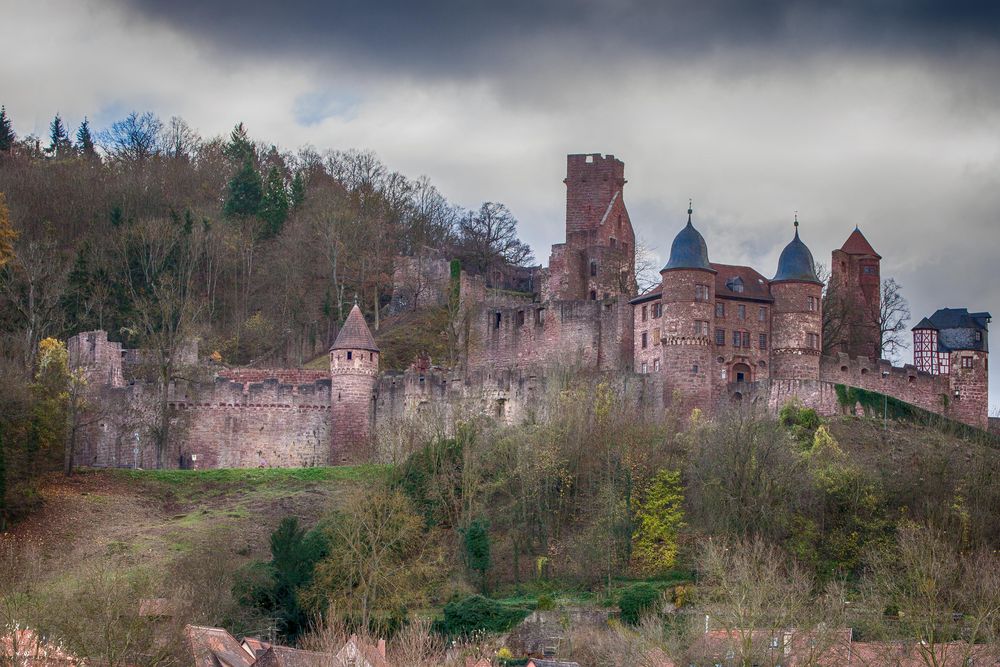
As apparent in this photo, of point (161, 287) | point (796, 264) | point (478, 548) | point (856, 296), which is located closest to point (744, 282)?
point (796, 264)

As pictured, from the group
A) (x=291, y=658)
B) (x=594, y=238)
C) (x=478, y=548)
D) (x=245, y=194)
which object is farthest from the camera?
(x=245, y=194)

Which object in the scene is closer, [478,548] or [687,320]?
[478,548]

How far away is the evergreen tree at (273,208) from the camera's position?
79.8m

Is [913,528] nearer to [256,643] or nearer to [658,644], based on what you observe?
[658,644]

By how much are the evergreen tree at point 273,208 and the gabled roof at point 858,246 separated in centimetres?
2417

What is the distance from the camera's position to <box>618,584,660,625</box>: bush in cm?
4922

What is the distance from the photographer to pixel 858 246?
71.9 m

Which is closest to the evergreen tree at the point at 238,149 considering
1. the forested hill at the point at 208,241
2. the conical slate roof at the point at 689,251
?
the forested hill at the point at 208,241

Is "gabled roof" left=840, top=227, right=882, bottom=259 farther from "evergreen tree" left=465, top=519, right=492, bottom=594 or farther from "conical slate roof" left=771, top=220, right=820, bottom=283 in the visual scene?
"evergreen tree" left=465, top=519, right=492, bottom=594

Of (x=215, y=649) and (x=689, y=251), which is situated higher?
(x=689, y=251)

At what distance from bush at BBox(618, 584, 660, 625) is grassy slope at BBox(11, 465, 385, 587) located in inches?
420

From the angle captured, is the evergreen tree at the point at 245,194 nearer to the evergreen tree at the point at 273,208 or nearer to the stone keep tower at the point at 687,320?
the evergreen tree at the point at 273,208

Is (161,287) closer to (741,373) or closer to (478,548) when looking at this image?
(741,373)

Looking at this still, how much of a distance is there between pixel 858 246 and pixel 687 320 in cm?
1118
